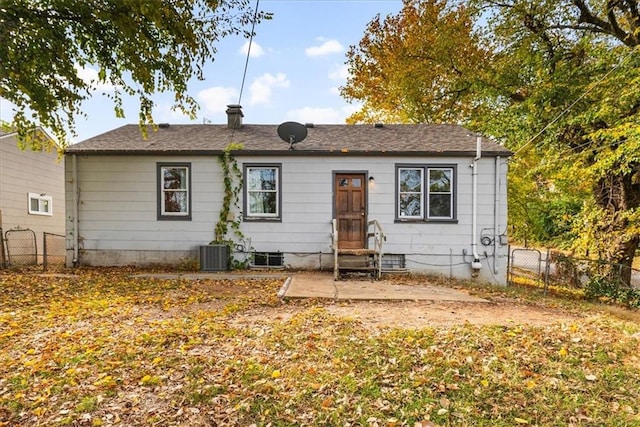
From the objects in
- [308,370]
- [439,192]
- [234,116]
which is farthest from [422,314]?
[234,116]

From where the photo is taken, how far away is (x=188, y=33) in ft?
24.7

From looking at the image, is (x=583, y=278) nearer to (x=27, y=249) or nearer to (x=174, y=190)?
(x=174, y=190)

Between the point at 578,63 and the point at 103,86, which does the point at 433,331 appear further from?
the point at 578,63

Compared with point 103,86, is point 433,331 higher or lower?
lower

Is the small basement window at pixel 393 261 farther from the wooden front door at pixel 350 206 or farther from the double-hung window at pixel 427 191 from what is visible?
the double-hung window at pixel 427 191

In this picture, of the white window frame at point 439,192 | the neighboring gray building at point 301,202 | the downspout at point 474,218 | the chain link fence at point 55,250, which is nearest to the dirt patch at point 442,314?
the downspout at point 474,218

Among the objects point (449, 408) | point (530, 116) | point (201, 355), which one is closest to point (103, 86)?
point (201, 355)

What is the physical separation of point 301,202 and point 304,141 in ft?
6.05

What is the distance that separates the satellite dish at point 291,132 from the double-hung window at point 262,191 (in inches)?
30.4

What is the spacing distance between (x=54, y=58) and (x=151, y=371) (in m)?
7.14

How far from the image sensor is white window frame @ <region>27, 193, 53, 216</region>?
13172 millimetres

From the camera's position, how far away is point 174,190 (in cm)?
984

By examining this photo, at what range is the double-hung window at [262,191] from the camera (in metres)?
9.79

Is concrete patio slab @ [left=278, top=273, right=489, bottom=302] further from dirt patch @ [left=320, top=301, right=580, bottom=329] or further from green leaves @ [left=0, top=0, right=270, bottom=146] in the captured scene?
green leaves @ [left=0, top=0, right=270, bottom=146]
